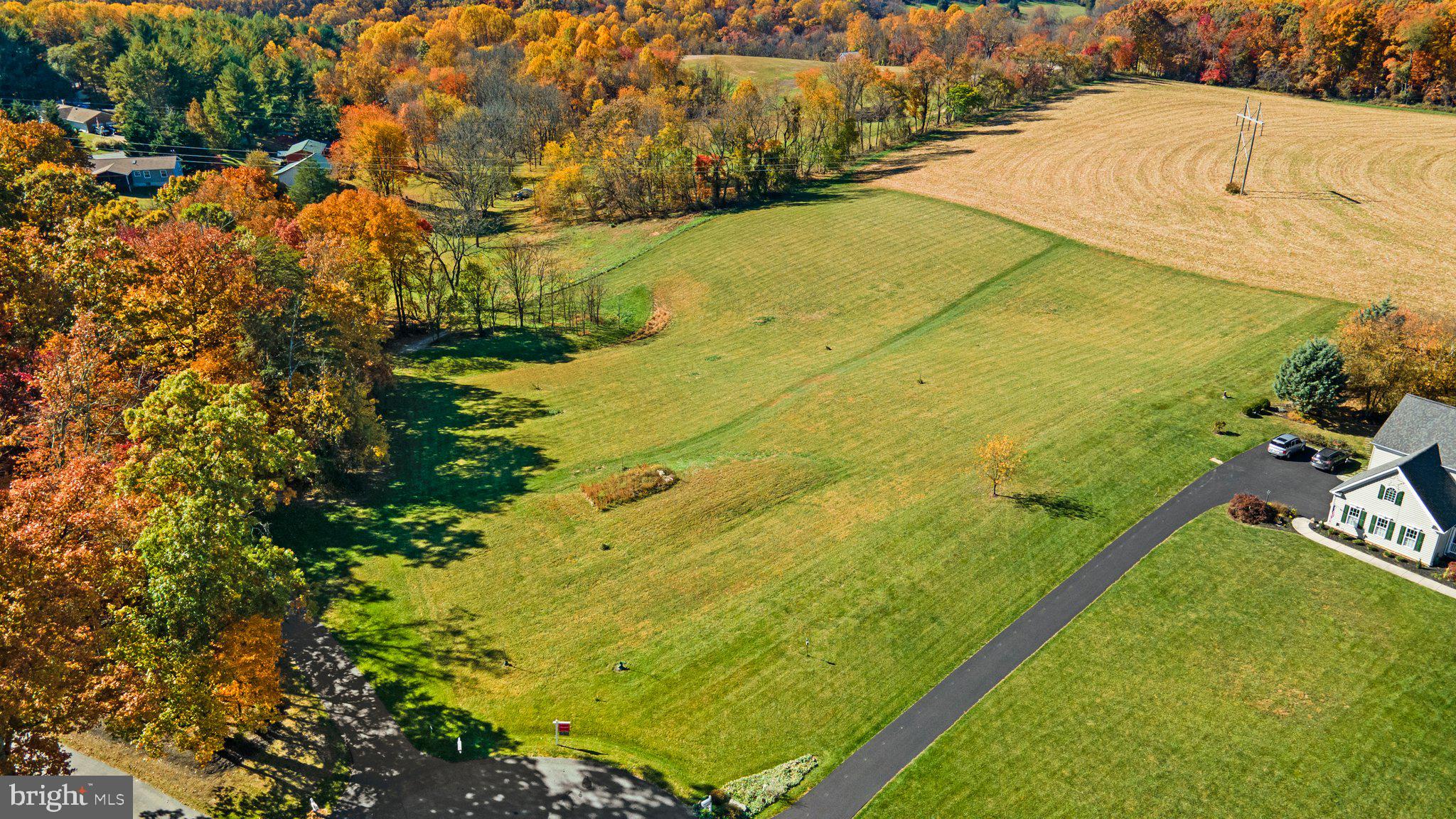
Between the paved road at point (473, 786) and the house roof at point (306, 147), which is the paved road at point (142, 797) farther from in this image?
the house roof at point (306, 147)

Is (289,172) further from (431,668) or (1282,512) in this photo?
(1282,512)

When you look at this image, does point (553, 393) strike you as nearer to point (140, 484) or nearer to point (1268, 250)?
point (140, 484)

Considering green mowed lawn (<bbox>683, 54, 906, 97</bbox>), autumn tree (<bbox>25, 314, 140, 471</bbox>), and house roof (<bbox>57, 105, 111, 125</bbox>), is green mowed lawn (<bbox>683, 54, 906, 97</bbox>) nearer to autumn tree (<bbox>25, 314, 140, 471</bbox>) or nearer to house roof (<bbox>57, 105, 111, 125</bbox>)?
house roof (<bbox>57, 105, 111, 125</bbox>)

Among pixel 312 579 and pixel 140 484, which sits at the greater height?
pixel 140 484

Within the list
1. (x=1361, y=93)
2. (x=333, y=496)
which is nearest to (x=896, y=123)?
(x=1361, y=93)

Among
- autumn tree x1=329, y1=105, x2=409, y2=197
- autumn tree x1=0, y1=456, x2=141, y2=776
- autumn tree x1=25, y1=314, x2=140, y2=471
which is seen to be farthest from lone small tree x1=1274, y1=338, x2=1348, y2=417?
autumn tree x1=329, y1=105, x2=409, y2=197

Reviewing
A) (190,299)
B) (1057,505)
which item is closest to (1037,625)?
(1057,505)

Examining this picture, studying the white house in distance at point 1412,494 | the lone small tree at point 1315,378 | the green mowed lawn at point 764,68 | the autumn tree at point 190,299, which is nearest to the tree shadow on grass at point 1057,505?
the white house in distance at point 1412,494

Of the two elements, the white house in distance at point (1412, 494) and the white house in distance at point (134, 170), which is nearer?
the white house in distance at point (1412, 494)
